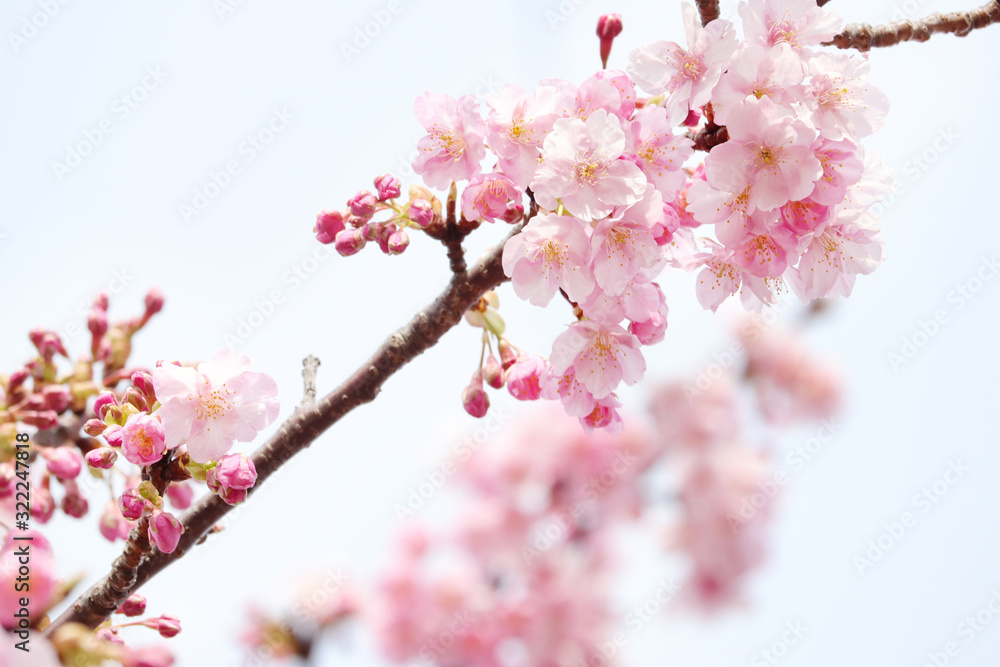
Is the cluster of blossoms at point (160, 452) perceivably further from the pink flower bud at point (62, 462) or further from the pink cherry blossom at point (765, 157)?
the pink cherry blossom at point (765, 157)

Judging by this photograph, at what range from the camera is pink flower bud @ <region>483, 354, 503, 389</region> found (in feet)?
4.36

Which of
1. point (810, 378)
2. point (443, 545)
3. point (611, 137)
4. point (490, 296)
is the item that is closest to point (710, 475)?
point (810, 378)

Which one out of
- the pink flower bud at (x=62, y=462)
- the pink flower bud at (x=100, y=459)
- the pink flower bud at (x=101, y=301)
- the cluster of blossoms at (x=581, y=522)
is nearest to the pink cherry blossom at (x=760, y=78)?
the pink flower bud at (x=100, y=459)

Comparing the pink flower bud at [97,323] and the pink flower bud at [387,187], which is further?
the pink flower bud at [97,323]

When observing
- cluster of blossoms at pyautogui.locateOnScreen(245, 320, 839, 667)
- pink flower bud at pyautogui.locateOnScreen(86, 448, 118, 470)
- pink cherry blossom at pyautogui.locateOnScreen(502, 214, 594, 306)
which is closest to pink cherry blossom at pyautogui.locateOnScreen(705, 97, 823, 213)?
pink cherry blossom at pyautogui.locateOnScreen(502, 214, 594, 306)

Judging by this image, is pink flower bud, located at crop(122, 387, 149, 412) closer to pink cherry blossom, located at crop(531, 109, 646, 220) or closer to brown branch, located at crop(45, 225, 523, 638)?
brown branch, located at crop(45, 225, 523, 638)

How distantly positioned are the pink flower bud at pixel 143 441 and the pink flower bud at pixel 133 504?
5 centimetres

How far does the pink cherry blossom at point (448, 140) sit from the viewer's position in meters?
1.12

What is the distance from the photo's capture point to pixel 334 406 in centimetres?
125

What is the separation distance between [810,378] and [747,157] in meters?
4.63

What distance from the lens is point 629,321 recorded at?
120 centimetres

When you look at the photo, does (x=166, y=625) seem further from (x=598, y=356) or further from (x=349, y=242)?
(x=598, y=356)

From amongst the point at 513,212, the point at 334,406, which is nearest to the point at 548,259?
the point at 513,212

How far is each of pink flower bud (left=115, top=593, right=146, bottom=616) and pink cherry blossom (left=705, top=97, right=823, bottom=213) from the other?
47.9 inches
